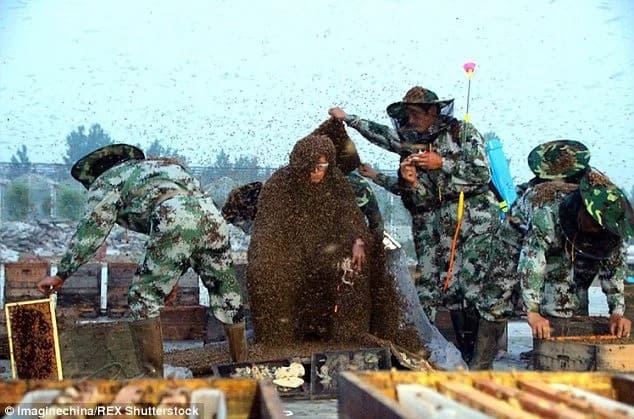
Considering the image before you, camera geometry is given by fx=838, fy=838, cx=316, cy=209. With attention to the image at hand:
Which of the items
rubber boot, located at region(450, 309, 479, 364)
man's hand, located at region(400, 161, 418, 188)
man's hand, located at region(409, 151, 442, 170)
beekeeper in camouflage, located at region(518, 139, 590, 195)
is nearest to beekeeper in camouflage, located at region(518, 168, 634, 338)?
beekeeper in camouflage, located at region(518, 139, 590, 195)

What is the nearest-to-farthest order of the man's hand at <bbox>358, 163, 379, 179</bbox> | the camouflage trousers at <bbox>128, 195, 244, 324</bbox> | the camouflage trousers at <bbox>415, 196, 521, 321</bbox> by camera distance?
the camouflage trousers at <bbox>128, 195, 244, 324</bbox> < the camouflage trousers at <bbox>415, 196, 521, 321</bbox> < the man's hand at <bbox>358, 163, 379, 179</bbox>

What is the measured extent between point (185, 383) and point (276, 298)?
8.98 ft

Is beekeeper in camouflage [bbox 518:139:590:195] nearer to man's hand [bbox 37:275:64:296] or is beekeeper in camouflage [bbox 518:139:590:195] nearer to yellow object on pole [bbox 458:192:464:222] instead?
yellow object on pole [bbox 458:192:464:222]

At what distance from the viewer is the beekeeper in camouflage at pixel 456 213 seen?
5996 mm

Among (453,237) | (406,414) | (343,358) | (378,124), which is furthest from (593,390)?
(378,124)

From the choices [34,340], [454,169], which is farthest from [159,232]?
[454,169]

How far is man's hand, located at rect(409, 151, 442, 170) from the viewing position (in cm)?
614

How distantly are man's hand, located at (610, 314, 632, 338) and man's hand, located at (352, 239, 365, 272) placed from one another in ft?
5.50

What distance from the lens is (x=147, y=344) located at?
15.4ft

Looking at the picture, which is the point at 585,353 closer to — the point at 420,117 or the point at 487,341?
the point at 487,341

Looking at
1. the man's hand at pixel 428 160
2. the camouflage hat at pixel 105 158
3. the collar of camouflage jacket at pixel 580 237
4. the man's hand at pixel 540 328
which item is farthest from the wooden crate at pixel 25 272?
the collar of camouflage jacket at pixel 580 237

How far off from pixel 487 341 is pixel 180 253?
235cm

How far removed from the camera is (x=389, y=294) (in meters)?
5.41

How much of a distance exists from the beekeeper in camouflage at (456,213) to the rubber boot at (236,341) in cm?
174
